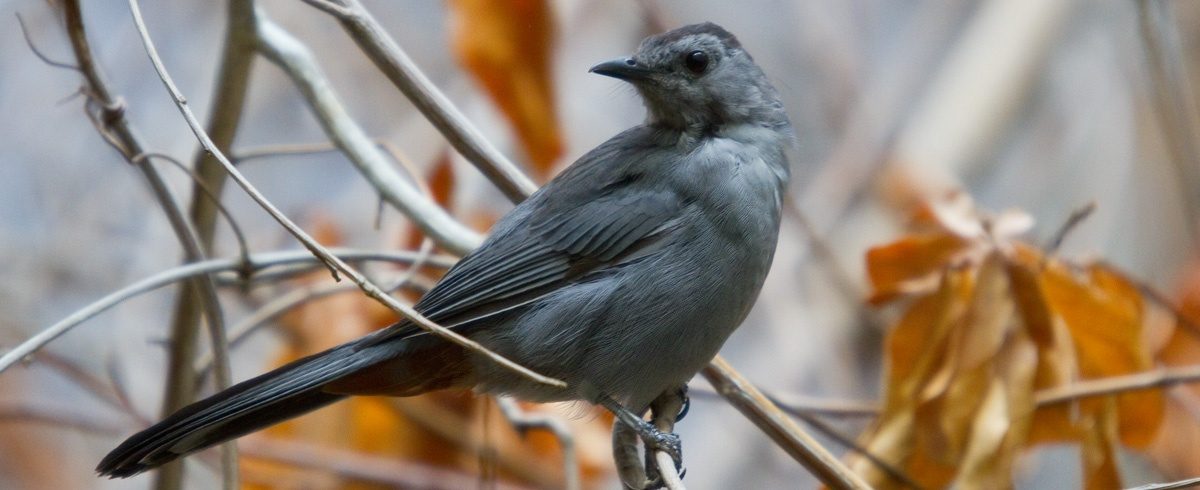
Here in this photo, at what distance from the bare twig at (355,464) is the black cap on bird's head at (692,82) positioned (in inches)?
68.9

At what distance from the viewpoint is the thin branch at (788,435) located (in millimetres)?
2686

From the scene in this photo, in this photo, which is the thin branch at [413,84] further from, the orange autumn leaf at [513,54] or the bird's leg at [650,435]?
the orange autumn leaf at [513,54]

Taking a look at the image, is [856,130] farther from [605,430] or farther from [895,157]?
[605,430]

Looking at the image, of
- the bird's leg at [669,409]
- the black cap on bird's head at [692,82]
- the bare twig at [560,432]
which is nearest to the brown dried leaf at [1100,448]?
the bird's leg at [669,409]

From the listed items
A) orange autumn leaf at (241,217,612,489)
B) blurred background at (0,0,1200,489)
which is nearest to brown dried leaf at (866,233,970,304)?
orange autumn leaf at (241,217,612,489)

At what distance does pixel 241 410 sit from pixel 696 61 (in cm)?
172

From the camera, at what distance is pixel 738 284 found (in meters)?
3.21

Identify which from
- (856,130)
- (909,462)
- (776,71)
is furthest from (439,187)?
(776,71)

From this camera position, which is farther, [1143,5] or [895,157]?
[895,157]

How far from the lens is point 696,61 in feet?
11.9

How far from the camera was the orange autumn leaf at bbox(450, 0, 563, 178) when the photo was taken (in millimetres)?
3980

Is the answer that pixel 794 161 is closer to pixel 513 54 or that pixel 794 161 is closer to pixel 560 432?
pixel 513 54

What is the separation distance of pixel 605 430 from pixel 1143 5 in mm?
2579

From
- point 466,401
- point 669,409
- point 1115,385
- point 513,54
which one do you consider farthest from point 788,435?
point 466,401
